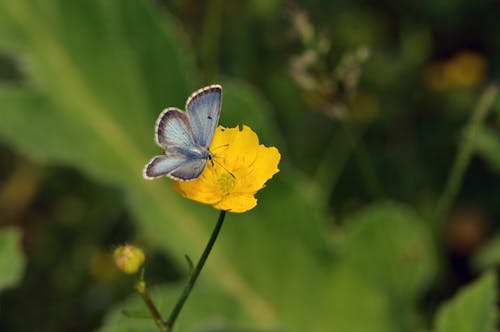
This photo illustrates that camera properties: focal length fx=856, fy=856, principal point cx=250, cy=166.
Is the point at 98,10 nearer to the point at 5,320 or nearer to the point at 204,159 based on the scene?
the point at 5,320

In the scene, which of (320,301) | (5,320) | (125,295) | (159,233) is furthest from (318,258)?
(5,320)

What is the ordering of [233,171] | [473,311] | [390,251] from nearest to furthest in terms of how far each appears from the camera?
[233,171]
[473,311]
[390,251]

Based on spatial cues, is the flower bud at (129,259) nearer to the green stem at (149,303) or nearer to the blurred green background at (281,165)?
the green stem at (149,303)

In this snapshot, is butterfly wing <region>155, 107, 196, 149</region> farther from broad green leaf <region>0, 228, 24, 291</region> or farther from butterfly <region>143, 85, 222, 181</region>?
broad green leaf <region>0, 228, 24, 291</region>

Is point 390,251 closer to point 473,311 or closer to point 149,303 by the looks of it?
point 473,311

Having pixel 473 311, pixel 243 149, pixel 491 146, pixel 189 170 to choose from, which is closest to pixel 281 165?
pixel 491 146

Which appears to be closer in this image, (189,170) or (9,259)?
(189,170)

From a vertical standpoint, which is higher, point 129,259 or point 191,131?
point 191,131

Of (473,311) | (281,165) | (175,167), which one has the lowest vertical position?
(175,167)
